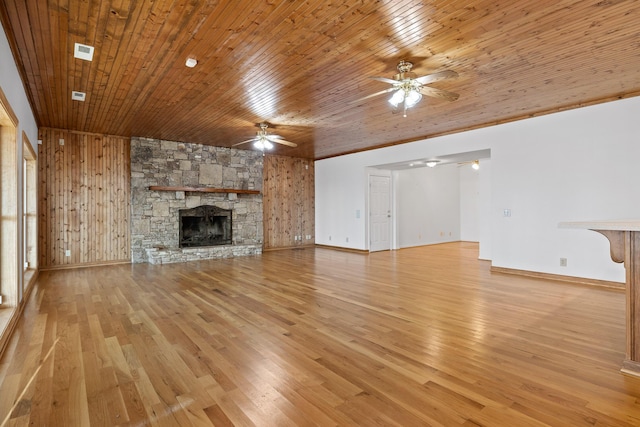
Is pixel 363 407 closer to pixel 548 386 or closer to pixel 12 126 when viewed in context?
pixel 548 386

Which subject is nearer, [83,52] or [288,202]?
[83,52]

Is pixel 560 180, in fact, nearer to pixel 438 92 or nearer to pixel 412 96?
pixel 438 92

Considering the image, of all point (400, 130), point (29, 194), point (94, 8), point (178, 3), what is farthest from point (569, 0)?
point (29, 194)

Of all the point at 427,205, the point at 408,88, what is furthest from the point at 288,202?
the point at 408,88

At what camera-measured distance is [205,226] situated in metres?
8.13

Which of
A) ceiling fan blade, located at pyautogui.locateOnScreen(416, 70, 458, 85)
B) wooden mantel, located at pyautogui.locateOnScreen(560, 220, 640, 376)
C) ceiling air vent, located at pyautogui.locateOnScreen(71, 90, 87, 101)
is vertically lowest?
wooden mantel, located at pyautogui.locateOnScreen(560, 220, 640, 376)

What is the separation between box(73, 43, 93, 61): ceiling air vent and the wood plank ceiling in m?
0.06

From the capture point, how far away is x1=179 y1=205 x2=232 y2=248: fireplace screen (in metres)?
7.76

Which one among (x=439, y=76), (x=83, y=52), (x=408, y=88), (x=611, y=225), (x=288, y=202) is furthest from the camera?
(x=288, y=202)

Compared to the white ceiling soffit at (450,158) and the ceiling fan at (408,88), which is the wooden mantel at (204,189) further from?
the ceiling fan at (408,88)

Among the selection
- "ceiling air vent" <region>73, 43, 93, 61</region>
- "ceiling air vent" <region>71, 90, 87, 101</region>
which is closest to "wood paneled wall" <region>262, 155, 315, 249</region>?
"ceiling air vent" <region>71, 90, 87, 101</region>

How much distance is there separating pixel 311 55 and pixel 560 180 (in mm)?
4400

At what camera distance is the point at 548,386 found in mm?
2100

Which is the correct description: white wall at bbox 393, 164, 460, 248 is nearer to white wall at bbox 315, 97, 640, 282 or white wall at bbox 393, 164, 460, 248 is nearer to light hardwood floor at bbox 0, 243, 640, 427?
white wall at bbox 315, 97, 640, 282
